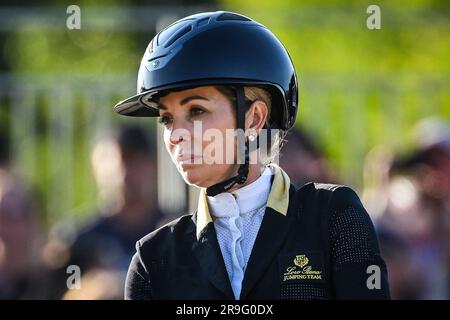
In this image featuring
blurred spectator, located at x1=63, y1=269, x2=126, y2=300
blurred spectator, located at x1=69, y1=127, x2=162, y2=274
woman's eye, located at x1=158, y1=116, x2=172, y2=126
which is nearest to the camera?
woman's eye, located at x1=158, y1=116, x2=172, y2=126

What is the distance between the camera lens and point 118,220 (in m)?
8.48

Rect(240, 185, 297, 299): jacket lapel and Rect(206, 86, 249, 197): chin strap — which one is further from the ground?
Rect(206, 86, 249, 197): chin strap

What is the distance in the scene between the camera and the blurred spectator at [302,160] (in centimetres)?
855

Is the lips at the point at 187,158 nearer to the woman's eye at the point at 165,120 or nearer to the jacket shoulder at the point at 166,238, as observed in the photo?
the woman's eye at the point at 165,120

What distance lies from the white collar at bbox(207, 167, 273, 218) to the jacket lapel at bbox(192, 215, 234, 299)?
81 mm

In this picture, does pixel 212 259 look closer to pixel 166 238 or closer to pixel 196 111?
pixel 166 238

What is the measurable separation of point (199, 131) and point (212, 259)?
471 millimetres

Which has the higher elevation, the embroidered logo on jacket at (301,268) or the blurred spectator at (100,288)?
the embroidered logo on jacket at (301,268)

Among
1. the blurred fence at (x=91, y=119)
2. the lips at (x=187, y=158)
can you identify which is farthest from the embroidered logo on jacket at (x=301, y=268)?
the blurred fence at (x=91, y=119)

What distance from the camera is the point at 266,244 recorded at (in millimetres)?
4598

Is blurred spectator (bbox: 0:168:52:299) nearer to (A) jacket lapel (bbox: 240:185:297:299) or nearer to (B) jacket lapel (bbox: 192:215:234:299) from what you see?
(B) jacket lapel (bbox: 192:215:234:299)

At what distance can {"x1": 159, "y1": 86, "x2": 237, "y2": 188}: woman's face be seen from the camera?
467 cm

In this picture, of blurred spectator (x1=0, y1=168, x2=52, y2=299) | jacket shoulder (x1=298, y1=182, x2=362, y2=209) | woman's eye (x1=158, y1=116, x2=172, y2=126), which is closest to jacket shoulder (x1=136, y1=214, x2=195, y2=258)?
woman's eye (x1=158, y1=116, x2=172, y2=126)

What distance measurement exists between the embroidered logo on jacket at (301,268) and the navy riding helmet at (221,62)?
40 centimetres
